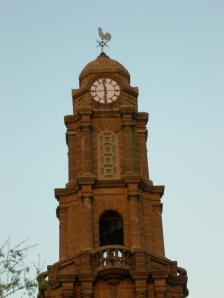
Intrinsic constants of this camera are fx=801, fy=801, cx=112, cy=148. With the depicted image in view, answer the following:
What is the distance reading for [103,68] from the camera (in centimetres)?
4756

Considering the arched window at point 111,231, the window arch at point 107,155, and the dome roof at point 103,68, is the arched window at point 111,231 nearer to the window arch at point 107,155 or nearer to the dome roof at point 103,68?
the window arch at point 107,155

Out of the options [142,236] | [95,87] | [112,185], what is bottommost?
[142,236]

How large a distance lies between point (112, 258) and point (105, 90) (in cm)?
1156

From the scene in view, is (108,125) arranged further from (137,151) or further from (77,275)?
(77,275)

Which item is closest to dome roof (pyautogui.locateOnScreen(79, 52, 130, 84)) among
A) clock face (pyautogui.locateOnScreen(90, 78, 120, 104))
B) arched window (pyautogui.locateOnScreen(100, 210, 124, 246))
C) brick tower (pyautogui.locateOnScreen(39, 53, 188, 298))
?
brick tower (pyautogui.locateOnScreen(39, 53, 188, 298))

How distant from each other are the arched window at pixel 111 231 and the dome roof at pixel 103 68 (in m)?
9.06

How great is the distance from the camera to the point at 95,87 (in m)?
46.9

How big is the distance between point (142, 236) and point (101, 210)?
265cm

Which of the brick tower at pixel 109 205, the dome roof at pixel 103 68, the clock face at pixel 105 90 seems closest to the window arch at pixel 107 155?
the brick tower at pixel 109 205

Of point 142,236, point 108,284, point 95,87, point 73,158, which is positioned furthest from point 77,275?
point 95,87

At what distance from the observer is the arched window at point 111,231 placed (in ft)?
144

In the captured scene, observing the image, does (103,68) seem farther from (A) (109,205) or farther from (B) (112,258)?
(B) (112,258)

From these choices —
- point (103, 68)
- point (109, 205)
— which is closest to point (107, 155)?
point (109, 205)

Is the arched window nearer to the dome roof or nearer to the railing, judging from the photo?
the railing
